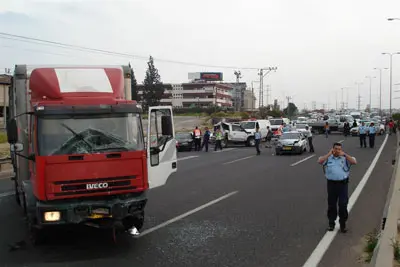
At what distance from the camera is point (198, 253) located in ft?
23.1

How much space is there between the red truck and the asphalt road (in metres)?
0.50

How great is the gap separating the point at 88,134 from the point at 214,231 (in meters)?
2.95

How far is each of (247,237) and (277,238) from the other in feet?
1.67

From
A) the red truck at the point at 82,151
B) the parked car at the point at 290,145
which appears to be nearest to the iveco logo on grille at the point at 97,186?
the red truck at the point at 82,151

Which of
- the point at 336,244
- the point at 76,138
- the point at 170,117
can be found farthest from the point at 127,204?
the point at 336,244

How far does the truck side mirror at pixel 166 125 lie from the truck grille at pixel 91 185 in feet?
4.47

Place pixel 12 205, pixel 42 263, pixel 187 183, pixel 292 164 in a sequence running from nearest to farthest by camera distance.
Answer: pixel 42 263 → pixel 12 205 → pixel 187 183 → pixel 292 164

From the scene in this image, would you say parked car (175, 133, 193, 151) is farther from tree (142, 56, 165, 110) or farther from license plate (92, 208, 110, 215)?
tree (142, 56, 165, 110)

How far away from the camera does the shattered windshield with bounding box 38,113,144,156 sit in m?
6.94

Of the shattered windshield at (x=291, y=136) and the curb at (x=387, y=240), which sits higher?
the curb at (x=387, y=240)

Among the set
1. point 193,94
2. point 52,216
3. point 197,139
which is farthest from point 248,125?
point 193,94

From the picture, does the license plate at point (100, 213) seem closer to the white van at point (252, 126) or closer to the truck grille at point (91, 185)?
the truck grille at point (91, 185)

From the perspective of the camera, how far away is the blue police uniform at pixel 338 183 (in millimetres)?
8086

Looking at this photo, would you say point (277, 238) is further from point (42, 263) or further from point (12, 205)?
point (12, 205)
